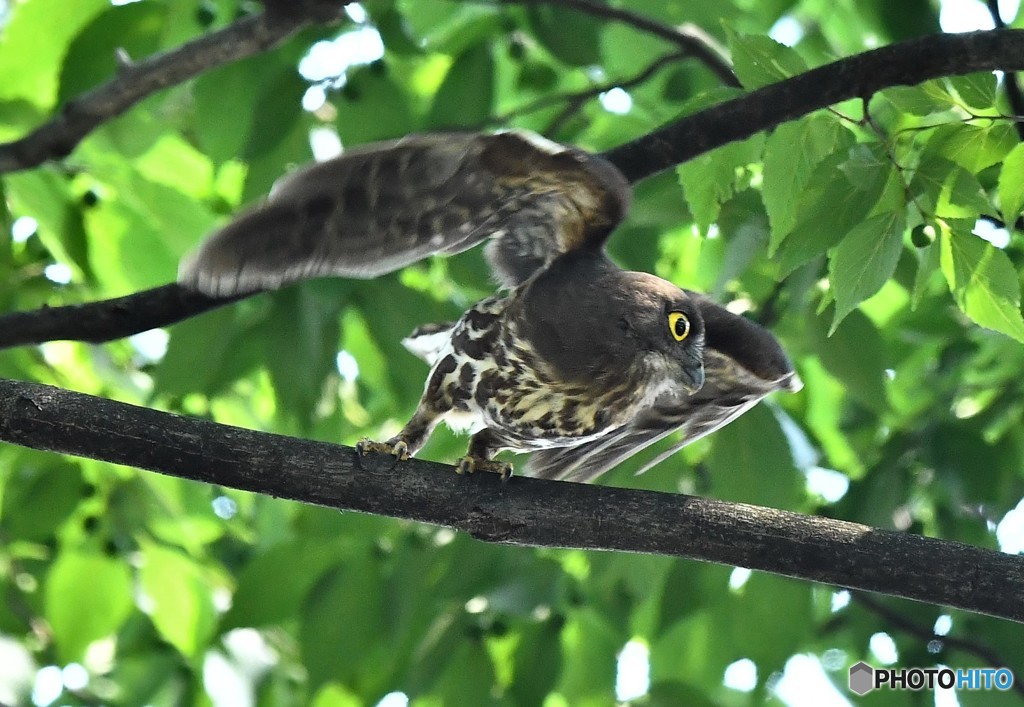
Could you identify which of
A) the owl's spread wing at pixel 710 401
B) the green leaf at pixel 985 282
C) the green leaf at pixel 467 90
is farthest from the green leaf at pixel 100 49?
the green leaf at pixel 985 282

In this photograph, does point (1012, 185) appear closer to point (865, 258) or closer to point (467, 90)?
point (865, 258)

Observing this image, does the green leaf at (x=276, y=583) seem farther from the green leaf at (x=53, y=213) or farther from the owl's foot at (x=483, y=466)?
the owl's foot at (x=483, y=466)

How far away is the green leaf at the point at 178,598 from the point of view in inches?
203

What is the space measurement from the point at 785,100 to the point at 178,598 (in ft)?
11.9

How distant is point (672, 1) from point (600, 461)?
1.94 meters

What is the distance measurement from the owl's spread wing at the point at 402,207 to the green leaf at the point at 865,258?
766mm

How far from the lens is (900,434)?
5.05m

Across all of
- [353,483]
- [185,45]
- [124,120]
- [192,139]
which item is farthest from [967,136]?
[192,139]

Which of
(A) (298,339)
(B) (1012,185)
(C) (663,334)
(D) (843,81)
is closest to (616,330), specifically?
(C) (663,334)

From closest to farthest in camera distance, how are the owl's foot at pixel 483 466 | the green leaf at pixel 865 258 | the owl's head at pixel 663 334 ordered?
the green leaf at pixel 865 258 < the owl's foot at pixel 483 466 < the owl's head at pixel 663 334

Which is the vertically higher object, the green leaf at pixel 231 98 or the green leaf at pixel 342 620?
the green leaf at pixel 231 98

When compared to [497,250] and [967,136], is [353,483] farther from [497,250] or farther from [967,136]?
[967,136]

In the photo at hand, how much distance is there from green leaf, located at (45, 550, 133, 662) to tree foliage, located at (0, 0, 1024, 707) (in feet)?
0.04

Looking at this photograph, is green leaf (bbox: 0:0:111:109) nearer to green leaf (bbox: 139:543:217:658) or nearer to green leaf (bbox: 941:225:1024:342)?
green leaf (bbox: 139:543:217:658)
